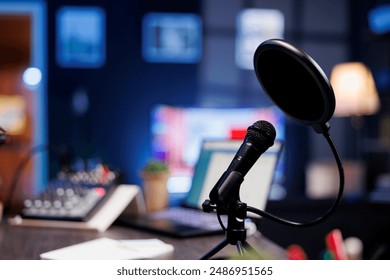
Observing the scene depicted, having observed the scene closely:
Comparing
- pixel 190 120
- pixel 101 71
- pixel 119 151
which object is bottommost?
pixel 119 151

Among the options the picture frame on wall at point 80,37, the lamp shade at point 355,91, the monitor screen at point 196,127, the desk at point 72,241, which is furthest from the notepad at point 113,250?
the picture frame on wall at point 80,37

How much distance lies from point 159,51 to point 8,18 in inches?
44.0

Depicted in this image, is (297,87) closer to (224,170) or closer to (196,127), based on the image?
(224,170)

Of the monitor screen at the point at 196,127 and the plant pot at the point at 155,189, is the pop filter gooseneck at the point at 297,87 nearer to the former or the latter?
the plant pot at the point at 155,189

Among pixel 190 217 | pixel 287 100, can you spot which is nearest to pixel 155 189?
pixel 190 217

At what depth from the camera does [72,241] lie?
1083mm

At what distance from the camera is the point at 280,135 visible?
3.39 metres

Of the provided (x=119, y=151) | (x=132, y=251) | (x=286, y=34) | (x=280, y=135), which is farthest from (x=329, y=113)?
(x=286, y=34)

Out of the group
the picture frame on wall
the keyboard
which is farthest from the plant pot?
the picture frame on wall

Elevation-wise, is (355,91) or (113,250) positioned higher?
(355,91)

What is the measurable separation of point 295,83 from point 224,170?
0.48 metres

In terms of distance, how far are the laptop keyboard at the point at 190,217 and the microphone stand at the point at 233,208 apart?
1.30 feet

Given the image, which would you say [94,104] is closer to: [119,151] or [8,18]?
[119,151]

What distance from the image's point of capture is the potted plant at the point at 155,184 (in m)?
1.44
